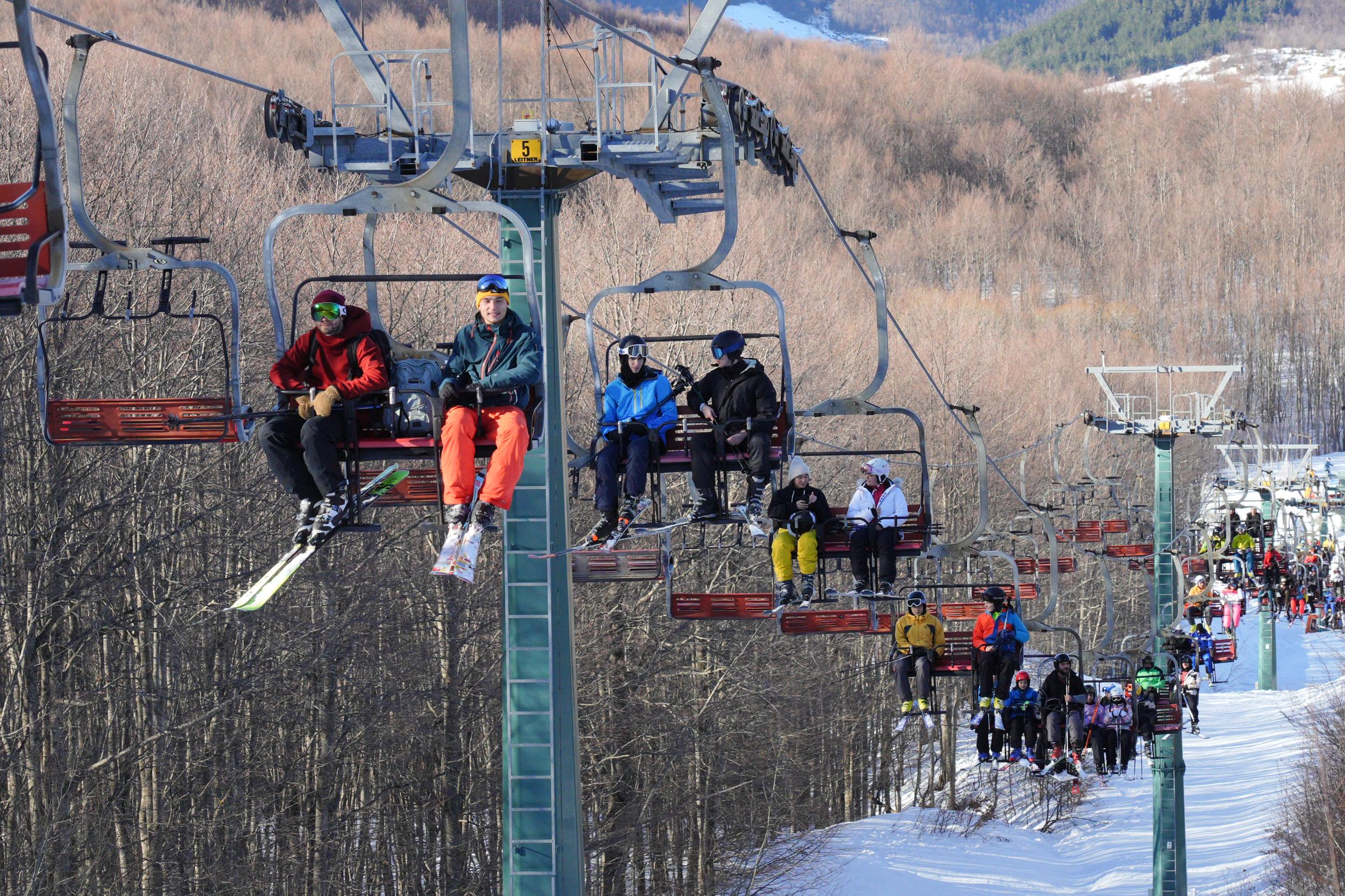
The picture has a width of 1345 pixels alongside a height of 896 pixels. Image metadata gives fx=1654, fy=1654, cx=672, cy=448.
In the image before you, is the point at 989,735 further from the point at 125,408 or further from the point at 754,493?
the point at 125,408

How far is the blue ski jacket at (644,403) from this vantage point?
32.0ft

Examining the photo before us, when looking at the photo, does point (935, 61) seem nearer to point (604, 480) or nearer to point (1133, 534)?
point (1133, 534)

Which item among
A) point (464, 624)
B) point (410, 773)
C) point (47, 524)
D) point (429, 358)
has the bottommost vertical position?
point (410, 773)

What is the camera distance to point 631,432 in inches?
384

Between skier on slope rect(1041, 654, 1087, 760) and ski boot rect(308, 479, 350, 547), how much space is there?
810 centimetres

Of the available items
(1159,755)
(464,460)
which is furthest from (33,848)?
(1159,755)

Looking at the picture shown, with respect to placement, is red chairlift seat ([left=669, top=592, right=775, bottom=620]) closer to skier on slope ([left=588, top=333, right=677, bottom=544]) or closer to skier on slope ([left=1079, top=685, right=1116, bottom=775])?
skier on slope ([left=1079, top=685, right=1116, bottom=775])

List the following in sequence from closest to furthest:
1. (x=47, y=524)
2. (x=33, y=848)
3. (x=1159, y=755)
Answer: (x=33, y=848), (x=47, y=524), (x=1159, y=755)

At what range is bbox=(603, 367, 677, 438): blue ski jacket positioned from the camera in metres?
9.77

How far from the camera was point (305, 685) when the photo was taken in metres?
20.1

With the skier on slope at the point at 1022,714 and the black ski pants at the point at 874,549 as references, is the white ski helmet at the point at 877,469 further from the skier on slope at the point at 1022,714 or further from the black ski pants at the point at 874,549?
the skier on slope at the point at 1022,714

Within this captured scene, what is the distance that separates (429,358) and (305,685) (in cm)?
1226

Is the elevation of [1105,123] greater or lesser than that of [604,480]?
greater

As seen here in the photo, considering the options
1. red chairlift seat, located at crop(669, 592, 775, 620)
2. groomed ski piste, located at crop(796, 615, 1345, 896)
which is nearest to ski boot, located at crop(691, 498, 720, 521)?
red chairlift seat, located at crop(669, 592, 775, 620)
